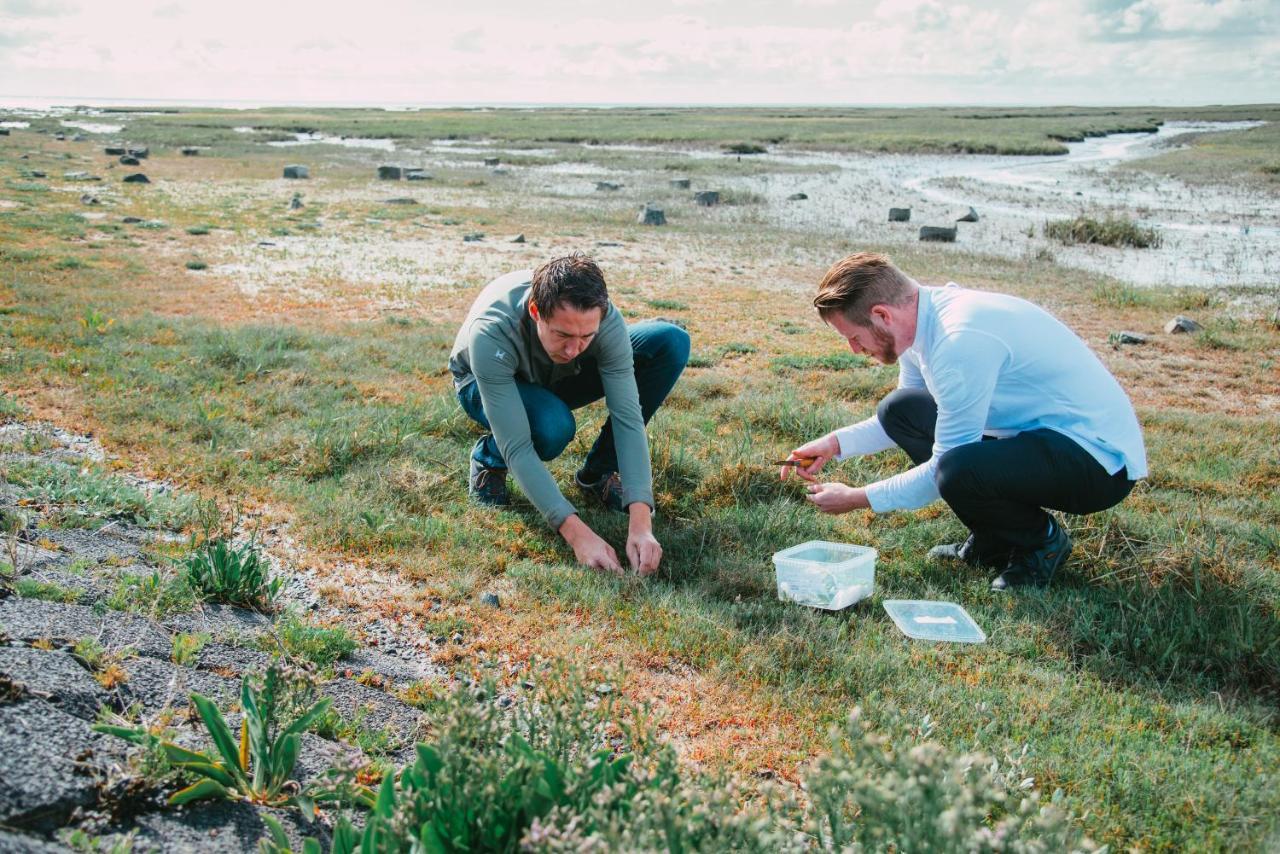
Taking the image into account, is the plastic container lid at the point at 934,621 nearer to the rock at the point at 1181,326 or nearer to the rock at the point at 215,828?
the rock at the point at 215,828

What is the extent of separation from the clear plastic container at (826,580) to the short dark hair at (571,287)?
1.41m

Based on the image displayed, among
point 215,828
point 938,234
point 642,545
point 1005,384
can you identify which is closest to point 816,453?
point 1005,384

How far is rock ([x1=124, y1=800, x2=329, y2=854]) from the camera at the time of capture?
2.07 meters

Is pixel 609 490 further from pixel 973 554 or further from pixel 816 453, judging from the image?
pixel 973 554

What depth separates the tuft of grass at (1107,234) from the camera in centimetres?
1625

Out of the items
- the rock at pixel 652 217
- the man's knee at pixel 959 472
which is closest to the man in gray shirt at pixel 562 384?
the man's knee at pixel 959 472

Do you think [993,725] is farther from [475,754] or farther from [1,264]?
[1,264]

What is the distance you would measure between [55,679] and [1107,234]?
58.0 ft

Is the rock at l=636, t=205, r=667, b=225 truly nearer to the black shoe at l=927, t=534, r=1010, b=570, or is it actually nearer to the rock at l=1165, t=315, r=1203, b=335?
the rock at l=1165, t=315, r=1203, b=335

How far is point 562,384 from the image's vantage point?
4.98 metres

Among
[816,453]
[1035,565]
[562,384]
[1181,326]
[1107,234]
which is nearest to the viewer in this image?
[1035,565]

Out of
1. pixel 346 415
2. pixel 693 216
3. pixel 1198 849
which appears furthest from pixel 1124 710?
pixel 693 216

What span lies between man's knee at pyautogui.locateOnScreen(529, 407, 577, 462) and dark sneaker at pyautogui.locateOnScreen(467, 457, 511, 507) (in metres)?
0.32

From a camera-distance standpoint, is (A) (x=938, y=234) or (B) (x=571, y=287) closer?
(B) (x=571, y=287)
